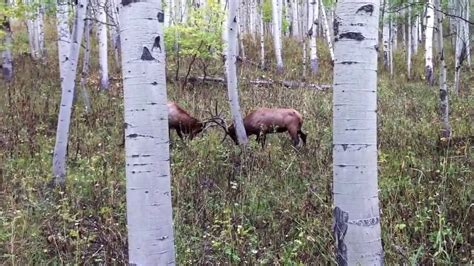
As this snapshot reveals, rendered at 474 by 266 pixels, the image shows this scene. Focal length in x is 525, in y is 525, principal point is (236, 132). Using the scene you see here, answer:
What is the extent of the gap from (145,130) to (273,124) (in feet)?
17.7

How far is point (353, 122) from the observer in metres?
2.87

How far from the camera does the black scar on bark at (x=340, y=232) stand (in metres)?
2.94

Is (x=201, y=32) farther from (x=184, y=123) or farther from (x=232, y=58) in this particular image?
(x=232, y=58)

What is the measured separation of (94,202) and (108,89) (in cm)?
787

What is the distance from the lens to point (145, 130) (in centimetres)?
269

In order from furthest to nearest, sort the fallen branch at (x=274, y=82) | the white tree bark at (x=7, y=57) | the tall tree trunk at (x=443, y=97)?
the fallen branch at (x=274, y=82), the white tree bark at (x=7, y=57), the tall tree trunk at (x=443, y=97)

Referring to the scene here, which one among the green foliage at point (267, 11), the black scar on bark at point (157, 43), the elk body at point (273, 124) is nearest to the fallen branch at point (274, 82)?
the elk body at point (273, 124)

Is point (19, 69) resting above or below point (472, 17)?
below

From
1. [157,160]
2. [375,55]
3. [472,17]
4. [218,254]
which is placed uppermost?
[472,17]

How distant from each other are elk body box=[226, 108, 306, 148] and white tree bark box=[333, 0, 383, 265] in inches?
193

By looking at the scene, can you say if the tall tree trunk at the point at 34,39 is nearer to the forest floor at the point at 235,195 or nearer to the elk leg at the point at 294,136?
the forest floor at the point at 235,195

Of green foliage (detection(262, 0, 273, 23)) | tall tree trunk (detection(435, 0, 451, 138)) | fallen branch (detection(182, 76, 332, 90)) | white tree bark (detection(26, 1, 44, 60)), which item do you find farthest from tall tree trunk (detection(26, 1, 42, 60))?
tall tree trunk (detection(435, 0, 451, 138))

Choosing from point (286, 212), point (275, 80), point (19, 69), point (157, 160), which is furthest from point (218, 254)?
point (19, 69)

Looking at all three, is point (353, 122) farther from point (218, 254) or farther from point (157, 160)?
point (218, 254)
